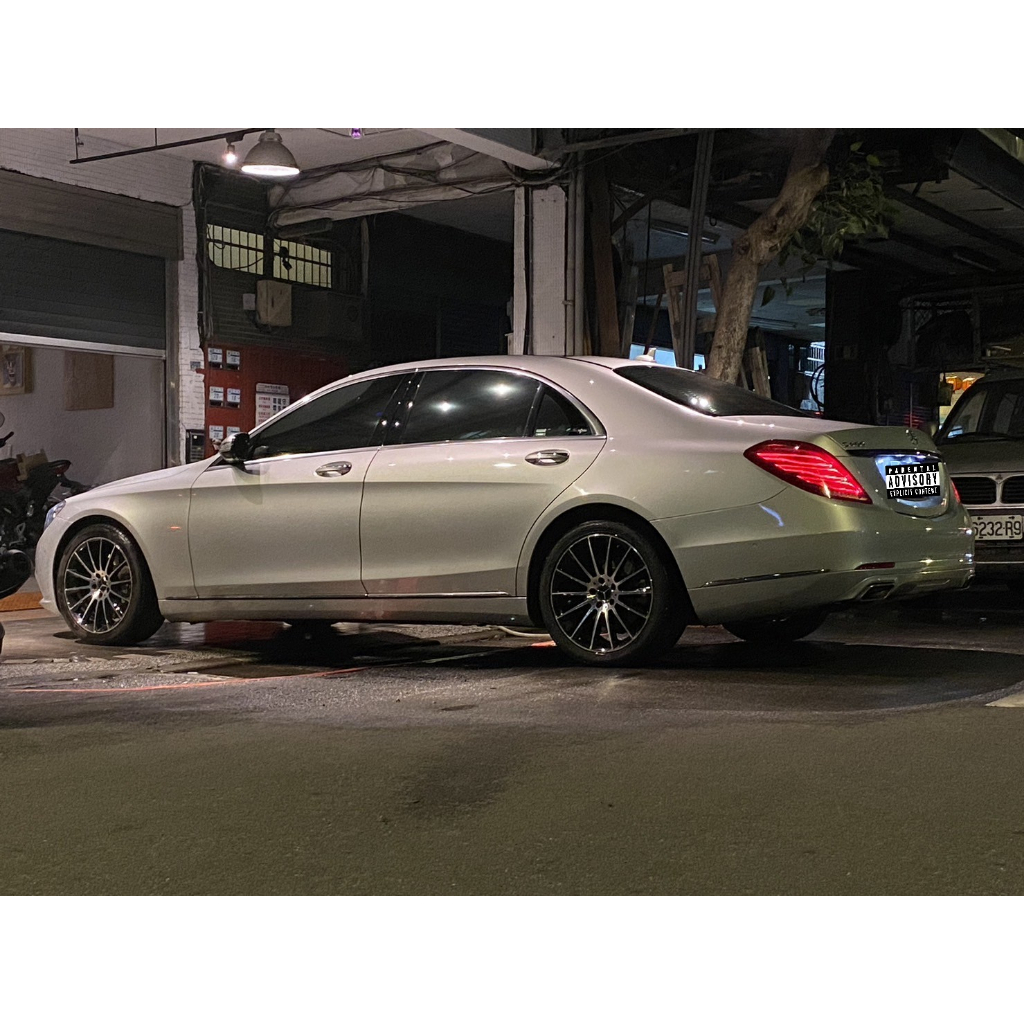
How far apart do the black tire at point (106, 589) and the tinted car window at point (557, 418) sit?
227 cm

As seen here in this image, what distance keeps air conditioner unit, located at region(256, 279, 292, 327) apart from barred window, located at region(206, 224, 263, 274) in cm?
23

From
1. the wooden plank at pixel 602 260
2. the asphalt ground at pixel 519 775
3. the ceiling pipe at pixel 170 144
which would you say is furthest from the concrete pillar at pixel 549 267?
the asphalt ground at pixel 519 775

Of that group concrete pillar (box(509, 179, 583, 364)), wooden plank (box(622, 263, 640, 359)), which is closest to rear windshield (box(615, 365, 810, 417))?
concrete pillar (box(509, 179, 583, 364))

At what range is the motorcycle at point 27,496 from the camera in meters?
11.1

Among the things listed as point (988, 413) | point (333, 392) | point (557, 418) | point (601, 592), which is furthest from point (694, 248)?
Answer: point (601, 592)

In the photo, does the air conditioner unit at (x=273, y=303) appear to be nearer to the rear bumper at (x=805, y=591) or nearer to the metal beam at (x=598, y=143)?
the metal beam at (x=598, y=143)

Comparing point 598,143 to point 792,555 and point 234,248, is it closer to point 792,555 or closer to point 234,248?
point 234,248

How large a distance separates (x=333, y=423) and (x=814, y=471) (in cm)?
237

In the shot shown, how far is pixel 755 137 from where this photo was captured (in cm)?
1149

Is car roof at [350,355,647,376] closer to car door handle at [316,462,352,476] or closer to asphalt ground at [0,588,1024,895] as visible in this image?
car door handle at [316,462,352,476]

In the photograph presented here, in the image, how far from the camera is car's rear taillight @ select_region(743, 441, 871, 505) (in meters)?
5.52

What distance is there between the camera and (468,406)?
20.7 feet
